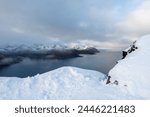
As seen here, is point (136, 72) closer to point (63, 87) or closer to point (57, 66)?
point (63, 87)

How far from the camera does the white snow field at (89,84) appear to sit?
12711mm

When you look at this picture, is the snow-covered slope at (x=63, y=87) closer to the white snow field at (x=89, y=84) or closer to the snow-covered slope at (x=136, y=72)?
the white snow field at (x=89, y=84)

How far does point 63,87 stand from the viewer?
14.0 m

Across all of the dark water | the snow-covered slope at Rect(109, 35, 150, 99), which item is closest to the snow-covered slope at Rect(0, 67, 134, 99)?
the snow-covered slope at Rect(109, 35, 150, 99)

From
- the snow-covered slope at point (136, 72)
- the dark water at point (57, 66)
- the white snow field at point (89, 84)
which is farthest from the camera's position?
the dark water at point (57, 66)

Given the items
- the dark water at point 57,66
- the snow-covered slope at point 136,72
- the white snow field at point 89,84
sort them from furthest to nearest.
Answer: the dark water at point 57,66
the snow-covered slope at point 136,72
the white snow field at point 89,84

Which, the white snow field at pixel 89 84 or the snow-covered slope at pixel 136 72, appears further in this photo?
the snow-covered slope at pixel 136 72

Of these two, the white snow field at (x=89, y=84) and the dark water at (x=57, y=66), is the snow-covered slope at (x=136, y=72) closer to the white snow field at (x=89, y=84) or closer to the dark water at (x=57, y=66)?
the white snow field at (x=89, y=84)

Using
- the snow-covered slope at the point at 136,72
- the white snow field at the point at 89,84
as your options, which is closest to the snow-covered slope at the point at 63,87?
the white snow field at the point at 89,84

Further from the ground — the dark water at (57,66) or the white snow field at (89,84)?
the dark water at (57,66)

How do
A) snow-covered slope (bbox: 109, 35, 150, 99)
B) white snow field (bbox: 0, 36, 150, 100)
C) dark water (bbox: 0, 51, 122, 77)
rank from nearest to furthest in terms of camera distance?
white snow field (bbox: 0, 36, 150, 100) → snow-covered slope (bbox: 109, 35, 150, 99) → dark water (bbox: 0, 51, 122, 77)

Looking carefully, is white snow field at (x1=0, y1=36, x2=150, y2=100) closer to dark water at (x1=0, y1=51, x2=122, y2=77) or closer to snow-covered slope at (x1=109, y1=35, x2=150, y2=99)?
snow-covered slope at (x1=109, y1=35, x2=150, y2=99)

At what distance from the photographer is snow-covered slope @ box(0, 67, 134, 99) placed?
501 inches

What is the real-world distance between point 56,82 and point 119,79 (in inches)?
161
